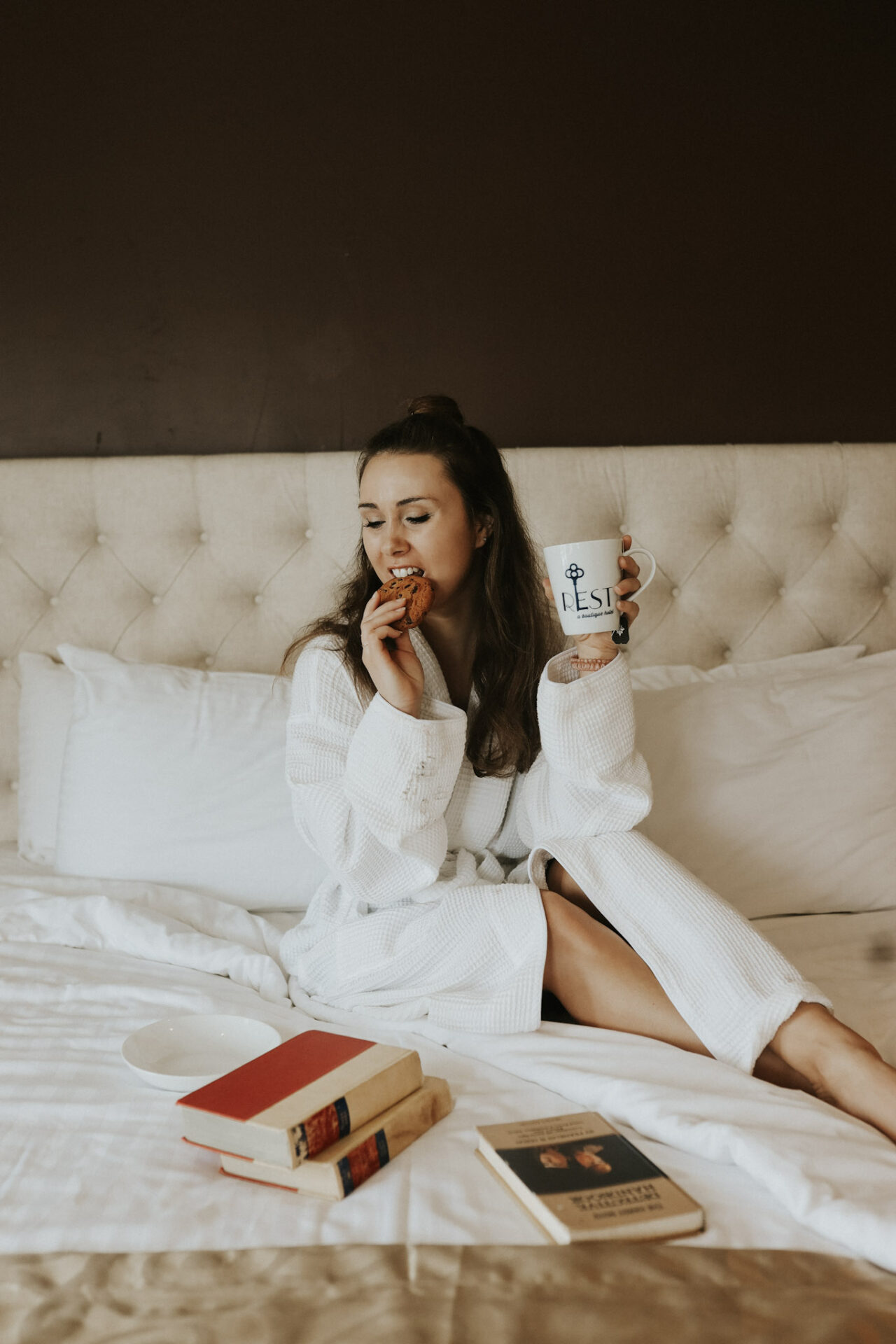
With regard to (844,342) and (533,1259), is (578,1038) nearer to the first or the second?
(533,1259)

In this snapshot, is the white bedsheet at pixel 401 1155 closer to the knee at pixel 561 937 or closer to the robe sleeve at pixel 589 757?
the knee at pixel 561 937

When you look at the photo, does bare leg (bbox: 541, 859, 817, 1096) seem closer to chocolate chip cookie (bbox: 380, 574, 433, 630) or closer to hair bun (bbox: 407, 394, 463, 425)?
chocolate chip cookie (bbox: 380, 574, 433, 630)

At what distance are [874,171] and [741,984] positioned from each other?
189cm

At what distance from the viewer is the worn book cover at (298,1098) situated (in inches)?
32.3

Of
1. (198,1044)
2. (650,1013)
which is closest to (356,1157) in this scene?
(198,1044)

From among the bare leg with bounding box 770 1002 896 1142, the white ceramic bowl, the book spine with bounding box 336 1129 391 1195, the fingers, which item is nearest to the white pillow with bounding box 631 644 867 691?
the fingers

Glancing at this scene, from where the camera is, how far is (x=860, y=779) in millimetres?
1602

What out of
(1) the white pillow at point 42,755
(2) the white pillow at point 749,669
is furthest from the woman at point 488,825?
(1) the white pillow at point 42,755

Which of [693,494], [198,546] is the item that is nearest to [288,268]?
Answer: [198,546]

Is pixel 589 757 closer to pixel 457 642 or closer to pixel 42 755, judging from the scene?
pixel 457 642

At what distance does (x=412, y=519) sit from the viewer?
1.44 metres

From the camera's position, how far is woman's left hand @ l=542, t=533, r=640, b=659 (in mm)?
1269

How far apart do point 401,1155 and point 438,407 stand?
108 cm

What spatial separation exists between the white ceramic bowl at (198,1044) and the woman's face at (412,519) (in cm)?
65
